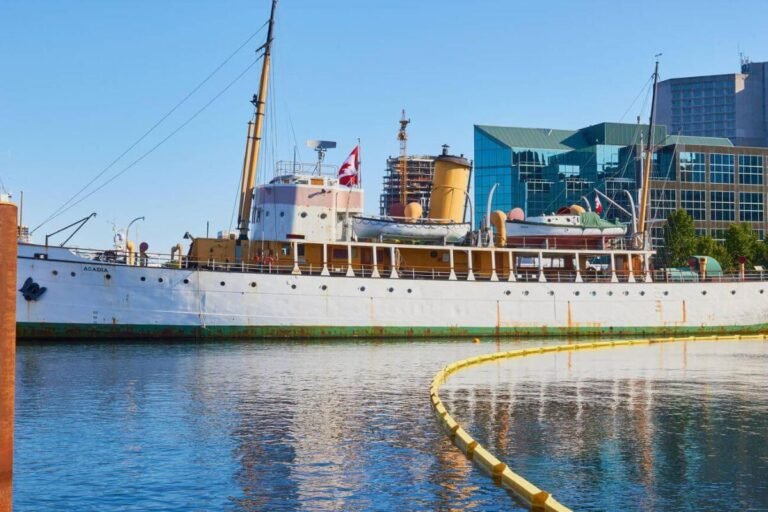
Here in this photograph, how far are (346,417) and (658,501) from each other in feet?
30.8

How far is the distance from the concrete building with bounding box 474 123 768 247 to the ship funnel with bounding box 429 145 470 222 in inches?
2171

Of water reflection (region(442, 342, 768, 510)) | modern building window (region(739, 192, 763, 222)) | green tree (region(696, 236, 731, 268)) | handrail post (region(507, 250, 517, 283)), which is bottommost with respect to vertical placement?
water reflection (region(442, 342, 768, 510))

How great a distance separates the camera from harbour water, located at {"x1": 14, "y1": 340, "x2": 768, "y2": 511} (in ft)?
49.9

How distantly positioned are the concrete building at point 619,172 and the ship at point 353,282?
166 ft

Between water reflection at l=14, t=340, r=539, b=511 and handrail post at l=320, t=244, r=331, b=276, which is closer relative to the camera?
water reflection at l=14, t=340, r=539, b=511

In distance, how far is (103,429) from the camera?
20.8 m

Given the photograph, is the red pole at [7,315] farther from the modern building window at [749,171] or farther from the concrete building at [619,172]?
the modern building window at [749,171]

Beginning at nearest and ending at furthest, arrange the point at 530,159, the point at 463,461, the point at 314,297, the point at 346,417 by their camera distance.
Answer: the point at 463,461 < the point at 346,417 < the point at 314,297 < the point at 530,159

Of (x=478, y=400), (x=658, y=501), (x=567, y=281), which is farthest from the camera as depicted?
(x=567, y=281)

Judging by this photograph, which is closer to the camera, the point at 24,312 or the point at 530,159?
the point at 24,312

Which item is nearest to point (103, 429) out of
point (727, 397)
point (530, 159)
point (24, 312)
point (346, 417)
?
point (346, 417)

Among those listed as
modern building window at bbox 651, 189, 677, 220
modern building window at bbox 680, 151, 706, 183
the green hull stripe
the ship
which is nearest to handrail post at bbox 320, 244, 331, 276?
the ship

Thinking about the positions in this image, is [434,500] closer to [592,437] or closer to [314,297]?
[592,437]

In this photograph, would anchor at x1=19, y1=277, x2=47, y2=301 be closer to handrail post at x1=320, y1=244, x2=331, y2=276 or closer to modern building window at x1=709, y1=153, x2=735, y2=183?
handrail post at x1=320, y1=244, x2=331, y2=276
